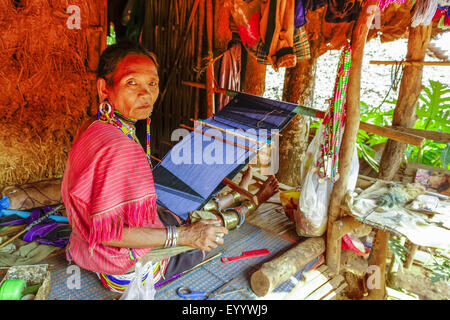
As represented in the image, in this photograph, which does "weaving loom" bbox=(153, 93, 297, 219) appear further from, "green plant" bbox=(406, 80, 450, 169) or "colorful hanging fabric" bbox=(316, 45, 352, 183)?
"green plant" bbox=(406, 80, 450, 169)

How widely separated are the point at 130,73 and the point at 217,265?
1.47m

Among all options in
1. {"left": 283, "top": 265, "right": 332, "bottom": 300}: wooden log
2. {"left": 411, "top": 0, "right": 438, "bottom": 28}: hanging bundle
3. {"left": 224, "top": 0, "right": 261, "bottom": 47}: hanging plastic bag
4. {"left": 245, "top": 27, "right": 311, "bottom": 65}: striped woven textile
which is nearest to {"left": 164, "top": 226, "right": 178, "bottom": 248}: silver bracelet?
{"left": 283, "top": 265, "right": 332, "bottom": 300}: wooden log

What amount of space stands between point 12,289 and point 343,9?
288 centimetres

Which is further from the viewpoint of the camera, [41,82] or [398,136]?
[41,82]

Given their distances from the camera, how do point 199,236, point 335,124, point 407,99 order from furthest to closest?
point 407,99 < point 335,124 < point 199,236

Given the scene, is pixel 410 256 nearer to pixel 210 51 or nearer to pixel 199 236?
pixel 199 236

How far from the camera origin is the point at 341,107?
7.26ft

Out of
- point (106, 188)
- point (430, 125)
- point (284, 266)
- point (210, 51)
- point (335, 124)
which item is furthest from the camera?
point (430, 125)

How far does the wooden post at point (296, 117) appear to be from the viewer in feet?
16.1

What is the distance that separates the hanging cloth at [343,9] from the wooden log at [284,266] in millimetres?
1826

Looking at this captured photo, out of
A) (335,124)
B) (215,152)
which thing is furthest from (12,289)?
(335,124)

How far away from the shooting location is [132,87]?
63.9 inches

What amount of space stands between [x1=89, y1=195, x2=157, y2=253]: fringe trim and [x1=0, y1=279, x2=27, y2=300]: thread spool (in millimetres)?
537
